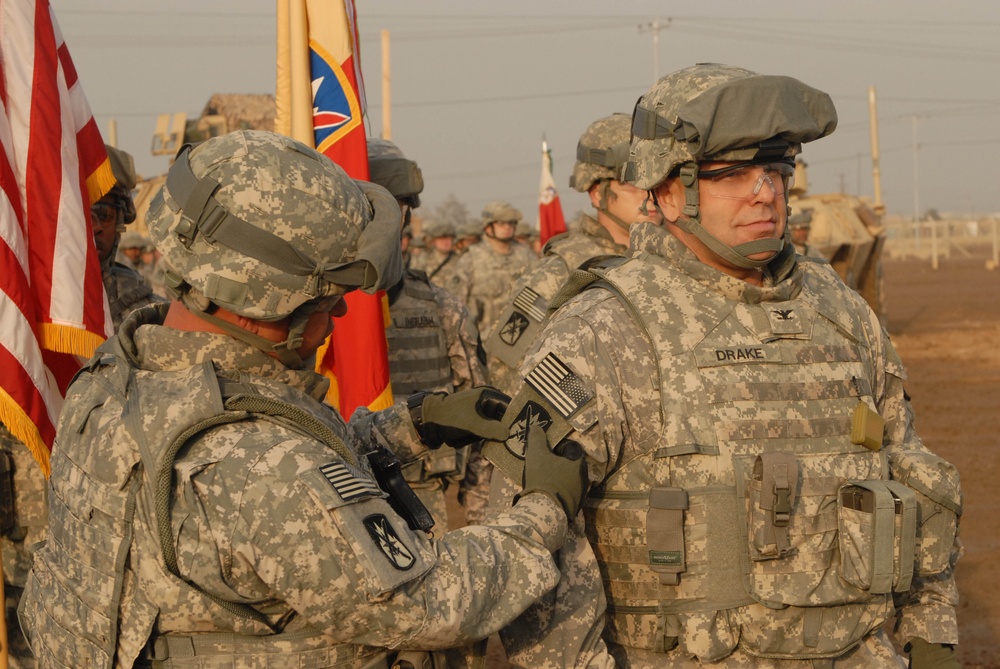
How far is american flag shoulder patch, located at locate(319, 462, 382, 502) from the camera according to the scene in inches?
87.8

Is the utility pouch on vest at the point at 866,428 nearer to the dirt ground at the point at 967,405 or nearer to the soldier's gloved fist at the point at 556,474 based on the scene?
the soldier's gloved fist at the point at 556,474

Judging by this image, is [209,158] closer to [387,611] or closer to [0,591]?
[387,611]

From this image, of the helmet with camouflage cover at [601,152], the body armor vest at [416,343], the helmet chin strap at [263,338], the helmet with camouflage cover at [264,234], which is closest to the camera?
the helmet with camouflage cover at [264,234]

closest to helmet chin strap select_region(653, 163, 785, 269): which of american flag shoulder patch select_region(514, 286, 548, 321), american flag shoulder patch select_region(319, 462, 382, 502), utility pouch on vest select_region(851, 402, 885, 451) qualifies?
utility pouch on vest select_region(851, 402, 885, 451)

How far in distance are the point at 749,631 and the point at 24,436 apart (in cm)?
284

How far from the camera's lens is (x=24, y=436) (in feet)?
14.2

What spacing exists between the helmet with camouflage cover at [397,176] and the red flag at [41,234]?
1642 millimetres

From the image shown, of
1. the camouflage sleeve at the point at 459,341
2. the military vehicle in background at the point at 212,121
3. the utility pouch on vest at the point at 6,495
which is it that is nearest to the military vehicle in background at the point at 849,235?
the military vehicle in background at the point at 212,121

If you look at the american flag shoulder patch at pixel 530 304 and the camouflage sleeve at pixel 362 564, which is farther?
the american flag shoulder patch at pixel 530 304

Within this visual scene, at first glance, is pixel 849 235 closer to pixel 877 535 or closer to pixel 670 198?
pixel 670 198

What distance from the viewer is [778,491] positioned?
285 centimetres

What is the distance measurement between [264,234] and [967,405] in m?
14.5

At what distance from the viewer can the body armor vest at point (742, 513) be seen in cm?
288

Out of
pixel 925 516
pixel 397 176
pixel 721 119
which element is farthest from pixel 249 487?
pixel 397 176
